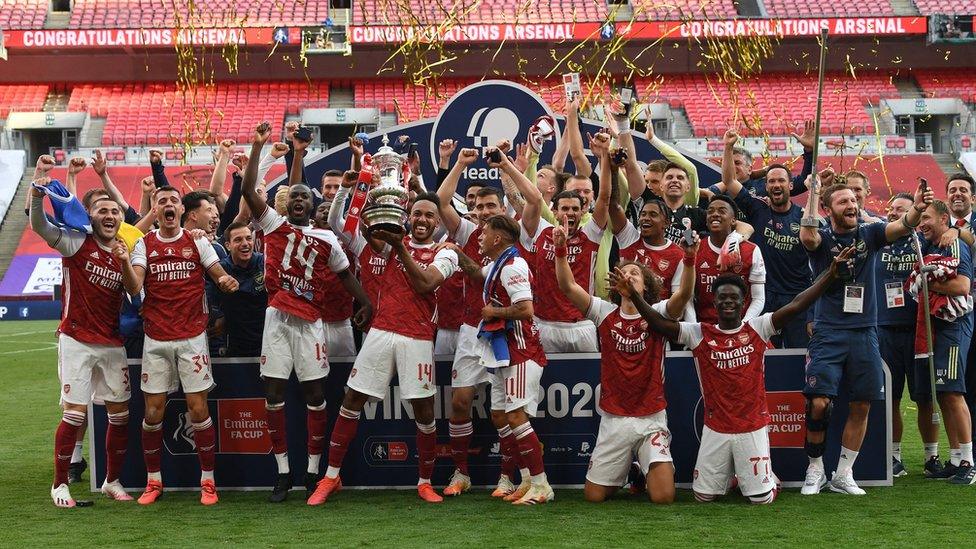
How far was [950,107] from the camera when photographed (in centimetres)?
3195

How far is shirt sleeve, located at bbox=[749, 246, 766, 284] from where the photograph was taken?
23.2 ft

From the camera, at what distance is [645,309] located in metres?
6.59

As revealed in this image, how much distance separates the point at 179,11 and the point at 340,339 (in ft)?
89.0

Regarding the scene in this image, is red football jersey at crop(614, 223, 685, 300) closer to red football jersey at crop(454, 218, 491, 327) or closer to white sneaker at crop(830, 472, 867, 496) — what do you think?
red football jersey at crop(454, 218, 491, 327)

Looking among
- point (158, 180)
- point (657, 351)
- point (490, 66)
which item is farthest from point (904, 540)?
point (490, 66)

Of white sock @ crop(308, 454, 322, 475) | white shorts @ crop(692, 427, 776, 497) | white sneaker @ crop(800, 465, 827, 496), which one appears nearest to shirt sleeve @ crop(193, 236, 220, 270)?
white sock @ crop(308, 454, 322, 475)

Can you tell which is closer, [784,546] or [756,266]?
[784,546]

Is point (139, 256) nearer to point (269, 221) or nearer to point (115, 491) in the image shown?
point (269, 221)

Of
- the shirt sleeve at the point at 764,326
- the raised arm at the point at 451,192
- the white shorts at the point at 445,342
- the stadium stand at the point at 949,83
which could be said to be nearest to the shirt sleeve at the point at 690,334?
the shirt sleeve at the point at 764,326

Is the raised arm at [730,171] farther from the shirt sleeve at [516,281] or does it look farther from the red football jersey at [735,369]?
the shirt sleeve at [516,281]

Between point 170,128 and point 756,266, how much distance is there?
90.5ft

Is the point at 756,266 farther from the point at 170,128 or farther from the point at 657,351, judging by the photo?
the point at 170,128

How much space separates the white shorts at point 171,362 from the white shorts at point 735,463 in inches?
128

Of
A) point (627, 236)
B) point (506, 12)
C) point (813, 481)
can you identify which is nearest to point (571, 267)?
point (627, 236)
